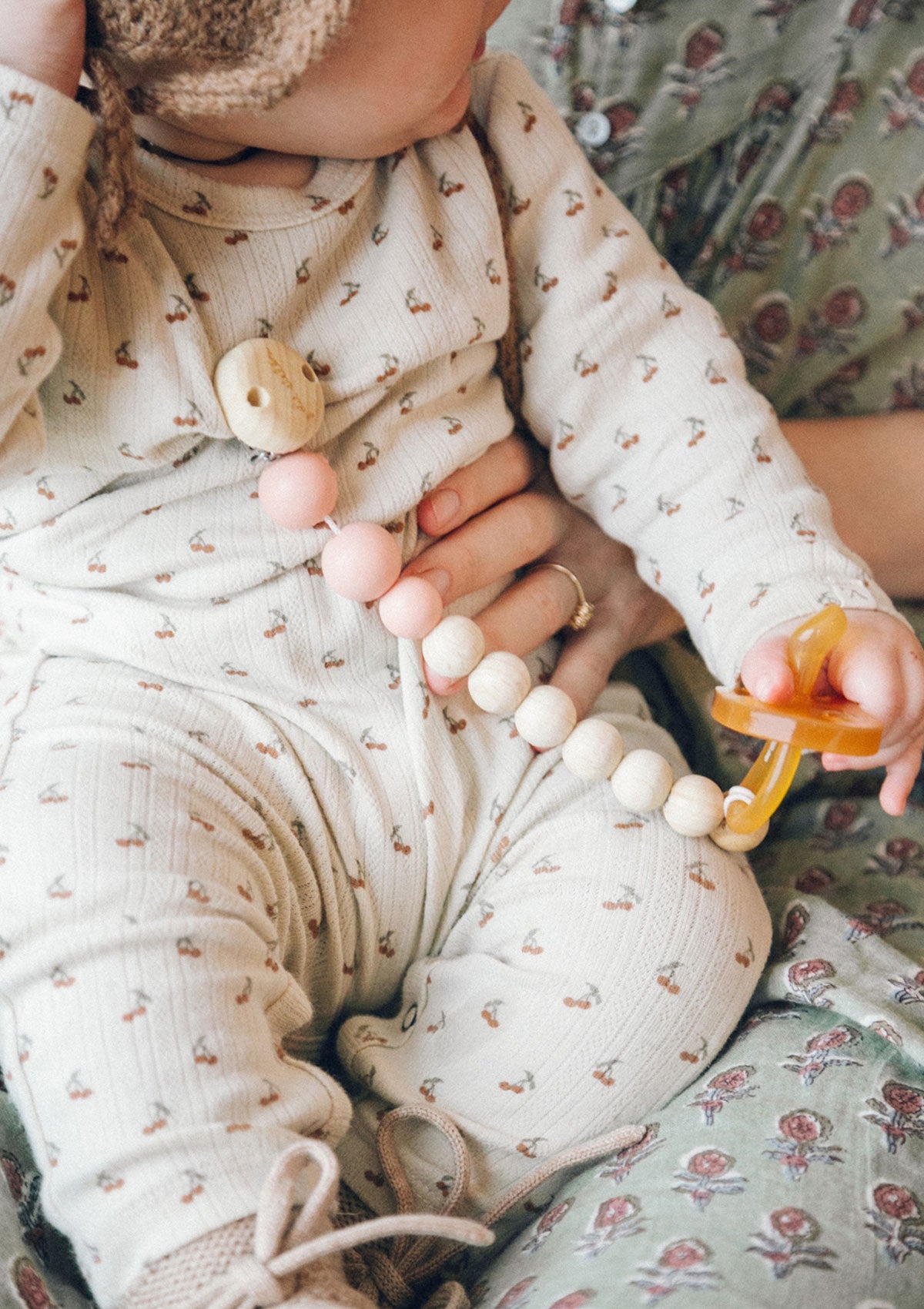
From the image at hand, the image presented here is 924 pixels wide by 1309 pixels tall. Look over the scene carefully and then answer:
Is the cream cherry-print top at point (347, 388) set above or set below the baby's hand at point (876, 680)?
above

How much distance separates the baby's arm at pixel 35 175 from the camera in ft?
1.96

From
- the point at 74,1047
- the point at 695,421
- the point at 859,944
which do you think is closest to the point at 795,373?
the point at 695,421

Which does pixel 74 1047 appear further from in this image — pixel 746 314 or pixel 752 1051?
pixel 746 314

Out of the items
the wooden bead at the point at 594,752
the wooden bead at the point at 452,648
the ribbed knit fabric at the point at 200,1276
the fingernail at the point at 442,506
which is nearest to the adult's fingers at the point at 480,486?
the fingernail at the point at 442,506

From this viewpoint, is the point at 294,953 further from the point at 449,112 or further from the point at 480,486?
the point at 449,112

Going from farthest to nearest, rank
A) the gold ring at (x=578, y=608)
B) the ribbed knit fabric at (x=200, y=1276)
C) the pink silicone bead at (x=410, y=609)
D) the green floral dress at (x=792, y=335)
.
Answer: the gold ring at (x=578, y=608) → the pink silicone bead at (x=410, y=609) → the green floral dress at (x=792, y=335) → the ribbed knit fabric at (x=200, y=1276)

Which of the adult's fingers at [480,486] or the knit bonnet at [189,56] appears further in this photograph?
the adult's fingers at [480,486]

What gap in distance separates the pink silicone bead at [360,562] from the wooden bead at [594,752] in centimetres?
19

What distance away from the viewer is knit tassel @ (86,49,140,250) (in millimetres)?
617

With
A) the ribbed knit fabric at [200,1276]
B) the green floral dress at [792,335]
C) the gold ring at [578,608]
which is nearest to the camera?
the ribbed knit fabric at [200,1276]

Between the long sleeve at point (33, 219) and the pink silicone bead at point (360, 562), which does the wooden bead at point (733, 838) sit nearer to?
the pink silicone bead at point (360, 562)

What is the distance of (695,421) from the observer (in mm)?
909

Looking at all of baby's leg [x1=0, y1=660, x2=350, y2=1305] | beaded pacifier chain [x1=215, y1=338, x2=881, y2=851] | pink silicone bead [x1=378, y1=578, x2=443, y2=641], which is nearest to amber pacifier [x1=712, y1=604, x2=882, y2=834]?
beaded pacifier chain [x1=215, y1=338, x2=881, y2=851]

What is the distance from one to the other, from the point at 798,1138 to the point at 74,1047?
439mm
